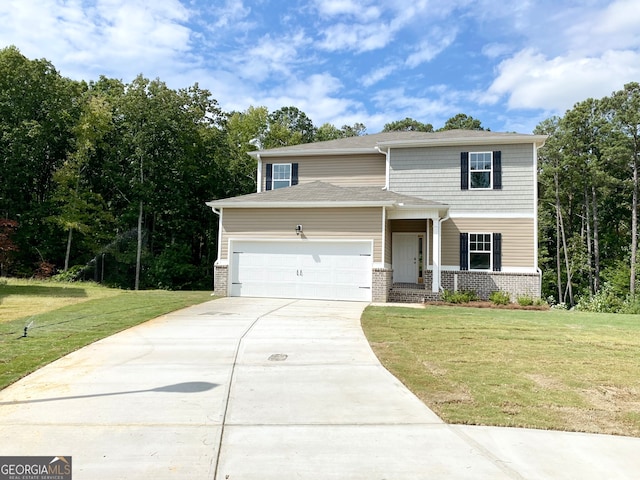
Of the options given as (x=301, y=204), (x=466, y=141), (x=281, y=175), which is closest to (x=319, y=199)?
(x=301, y=204)

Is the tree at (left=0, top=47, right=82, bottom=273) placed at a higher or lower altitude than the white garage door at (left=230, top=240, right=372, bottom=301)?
higher

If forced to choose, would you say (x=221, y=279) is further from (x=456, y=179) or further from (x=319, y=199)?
(x=456, y=179)

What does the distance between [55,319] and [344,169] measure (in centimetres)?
1206

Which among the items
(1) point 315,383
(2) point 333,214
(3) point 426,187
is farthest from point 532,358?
(3) point 426,187

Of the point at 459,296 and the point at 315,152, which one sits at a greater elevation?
the point at 315,152

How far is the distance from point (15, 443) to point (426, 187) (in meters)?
15.1

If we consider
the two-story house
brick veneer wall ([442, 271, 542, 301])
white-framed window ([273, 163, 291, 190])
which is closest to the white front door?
the two-story house

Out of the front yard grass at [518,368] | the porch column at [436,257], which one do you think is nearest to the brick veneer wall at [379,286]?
the porch column at [436,257]

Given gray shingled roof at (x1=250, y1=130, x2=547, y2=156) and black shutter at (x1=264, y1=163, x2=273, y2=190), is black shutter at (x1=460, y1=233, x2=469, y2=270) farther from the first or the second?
black shutter at (x1=264, y1=163, x2=273, y2=190)

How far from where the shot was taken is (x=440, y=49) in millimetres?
14047

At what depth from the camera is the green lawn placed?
587 centimetres

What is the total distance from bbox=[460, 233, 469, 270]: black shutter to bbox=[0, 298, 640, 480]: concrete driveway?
10757mm

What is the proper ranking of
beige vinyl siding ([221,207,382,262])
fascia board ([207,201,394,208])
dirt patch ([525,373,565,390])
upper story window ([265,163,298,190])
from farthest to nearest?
upper story window ([265,163,298,190]) → beige vinyl siding ([221,207,382,262]) → fascia board ([207,201,394,208]) → dirt patch ([525,373,565,390])

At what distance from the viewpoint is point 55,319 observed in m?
9.05
